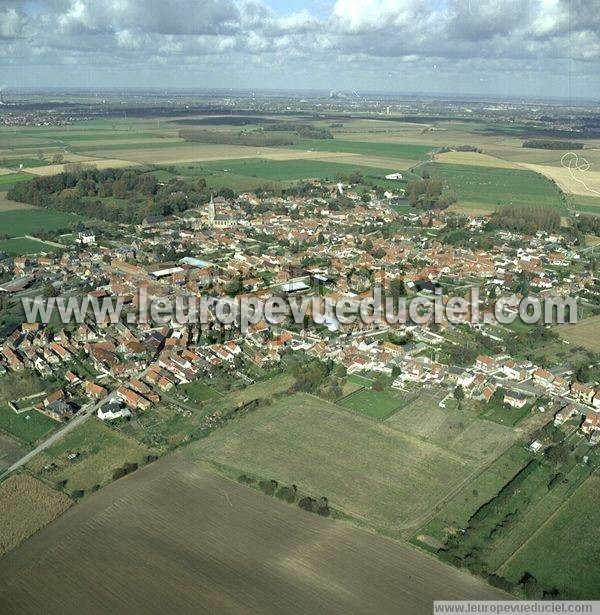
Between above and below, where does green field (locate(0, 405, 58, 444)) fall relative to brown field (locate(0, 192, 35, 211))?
below

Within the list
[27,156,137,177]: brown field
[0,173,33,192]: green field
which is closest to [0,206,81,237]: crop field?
[0,173,33,192]: green field

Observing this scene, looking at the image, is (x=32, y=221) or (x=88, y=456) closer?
(x=88, y=456)

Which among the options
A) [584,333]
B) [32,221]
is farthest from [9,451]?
[32,221]

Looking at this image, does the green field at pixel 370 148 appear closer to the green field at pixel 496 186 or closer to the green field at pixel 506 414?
the green field at pixel 496 186

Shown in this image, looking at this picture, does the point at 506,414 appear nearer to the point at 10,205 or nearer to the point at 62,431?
the point at 62,431

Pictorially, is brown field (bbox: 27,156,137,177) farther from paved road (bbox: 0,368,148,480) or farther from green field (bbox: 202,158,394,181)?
paved road (bbox: 0,368,148,480)
